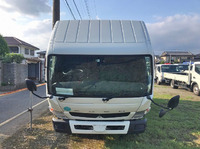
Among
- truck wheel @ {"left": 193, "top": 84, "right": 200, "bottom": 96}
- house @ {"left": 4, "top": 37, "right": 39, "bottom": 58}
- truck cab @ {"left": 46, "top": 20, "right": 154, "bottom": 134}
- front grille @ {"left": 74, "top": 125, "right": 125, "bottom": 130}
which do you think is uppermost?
house @ {"left": 4, "top": 37, "right": 39, "bottom": 58}

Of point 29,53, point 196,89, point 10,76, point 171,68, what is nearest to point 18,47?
point 29,53

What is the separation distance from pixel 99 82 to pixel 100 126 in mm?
860

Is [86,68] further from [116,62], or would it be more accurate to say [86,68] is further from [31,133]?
[31,133]

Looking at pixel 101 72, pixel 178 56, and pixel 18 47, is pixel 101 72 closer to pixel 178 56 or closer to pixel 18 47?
pixel 18 47

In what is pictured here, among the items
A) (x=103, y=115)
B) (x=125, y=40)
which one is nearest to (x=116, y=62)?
(x=125, y=40)

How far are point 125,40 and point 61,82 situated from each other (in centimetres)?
153

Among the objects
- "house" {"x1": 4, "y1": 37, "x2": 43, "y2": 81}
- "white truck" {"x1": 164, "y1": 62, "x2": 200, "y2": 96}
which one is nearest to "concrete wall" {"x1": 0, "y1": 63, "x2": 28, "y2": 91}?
"house" {"x1": 4, "y1": 37, "x2": 43, "y2": 81}

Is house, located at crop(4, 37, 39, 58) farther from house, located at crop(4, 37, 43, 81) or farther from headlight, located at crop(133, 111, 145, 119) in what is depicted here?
headlight, located at crop(133, 111, 145, 119)

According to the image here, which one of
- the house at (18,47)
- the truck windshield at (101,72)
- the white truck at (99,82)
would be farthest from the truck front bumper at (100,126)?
the house at (18,47)

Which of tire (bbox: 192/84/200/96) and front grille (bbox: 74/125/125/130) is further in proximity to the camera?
tire (bbox: 192/84/200/96)

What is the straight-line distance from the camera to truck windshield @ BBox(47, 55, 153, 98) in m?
3.35

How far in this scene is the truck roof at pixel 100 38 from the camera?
10.9 ft

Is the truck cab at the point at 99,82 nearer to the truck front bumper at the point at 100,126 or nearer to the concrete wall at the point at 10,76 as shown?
the truck front bumper at the point at 100,126

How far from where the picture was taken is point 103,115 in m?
3.40
